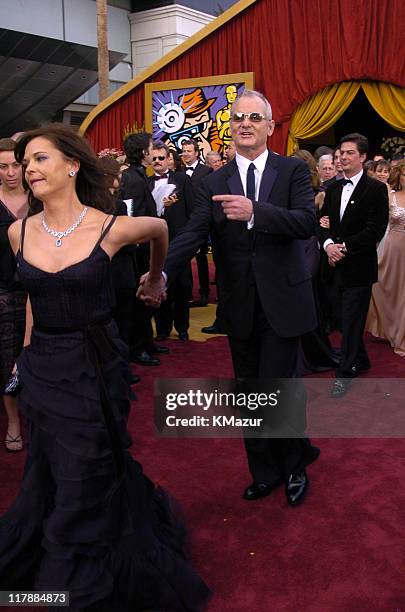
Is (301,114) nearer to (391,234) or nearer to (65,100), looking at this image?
(391,234)

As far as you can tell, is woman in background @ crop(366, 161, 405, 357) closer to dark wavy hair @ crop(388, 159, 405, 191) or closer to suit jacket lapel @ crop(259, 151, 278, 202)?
dark wavy hair @ crop(388, 159, 405, 191)

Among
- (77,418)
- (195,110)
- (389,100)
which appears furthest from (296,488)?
(195,110)

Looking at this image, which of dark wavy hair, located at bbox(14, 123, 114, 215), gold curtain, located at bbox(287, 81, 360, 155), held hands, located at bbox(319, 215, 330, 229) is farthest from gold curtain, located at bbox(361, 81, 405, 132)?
dark wavy hair, located at bbox(14, 123, 114, 215)

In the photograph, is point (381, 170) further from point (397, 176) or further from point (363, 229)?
point (363, 229)

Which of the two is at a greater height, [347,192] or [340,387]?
[347,192]

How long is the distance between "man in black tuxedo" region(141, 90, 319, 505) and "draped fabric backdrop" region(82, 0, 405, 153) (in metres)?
8.53

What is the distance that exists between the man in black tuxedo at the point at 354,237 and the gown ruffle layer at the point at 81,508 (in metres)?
2.55

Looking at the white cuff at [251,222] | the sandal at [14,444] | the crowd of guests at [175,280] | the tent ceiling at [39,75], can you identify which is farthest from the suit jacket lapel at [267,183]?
the tent ceiling at [39,75]

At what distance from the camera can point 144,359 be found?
18.0 feet

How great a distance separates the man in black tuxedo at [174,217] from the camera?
6.13 m

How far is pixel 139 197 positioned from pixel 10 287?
1873mm

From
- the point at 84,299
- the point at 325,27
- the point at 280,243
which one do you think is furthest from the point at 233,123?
the point at 325,27

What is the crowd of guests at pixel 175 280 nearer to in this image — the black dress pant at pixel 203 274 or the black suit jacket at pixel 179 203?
the black suit jacket at pixel 179 203

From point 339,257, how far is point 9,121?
56.8 feet
